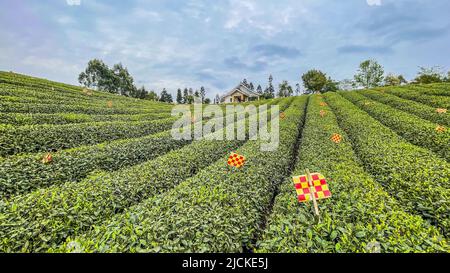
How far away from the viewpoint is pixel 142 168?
901 centimetres

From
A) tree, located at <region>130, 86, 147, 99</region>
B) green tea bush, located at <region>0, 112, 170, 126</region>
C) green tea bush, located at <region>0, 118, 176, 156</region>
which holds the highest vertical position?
tree, located at <region>130, 86, 147, 99</region>

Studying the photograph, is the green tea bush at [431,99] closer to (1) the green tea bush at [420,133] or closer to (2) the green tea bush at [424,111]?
(2) the green tea bush at [424,111]

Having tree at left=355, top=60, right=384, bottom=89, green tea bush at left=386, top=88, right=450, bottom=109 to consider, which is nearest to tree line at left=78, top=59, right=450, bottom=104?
tree at left=355, top=60, right=384, bottom=89

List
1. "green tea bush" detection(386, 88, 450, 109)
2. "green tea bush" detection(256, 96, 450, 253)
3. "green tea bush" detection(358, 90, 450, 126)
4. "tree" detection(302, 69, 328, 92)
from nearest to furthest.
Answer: "green tea bush" detection(256, 96, 450, 253)
"green tea bush" detection(358, 90, 450, 126)
"green tea bush" detection(386, 88, 450, 109)
"tree" detection(302, 69, 328, 92)

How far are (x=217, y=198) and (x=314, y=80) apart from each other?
76.9 meters

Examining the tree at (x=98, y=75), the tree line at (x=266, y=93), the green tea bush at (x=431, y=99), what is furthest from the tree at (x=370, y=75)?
the tree at (x=98, y=75)

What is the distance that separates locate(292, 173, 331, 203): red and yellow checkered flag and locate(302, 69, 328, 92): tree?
75.5m

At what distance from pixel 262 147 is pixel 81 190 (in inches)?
318

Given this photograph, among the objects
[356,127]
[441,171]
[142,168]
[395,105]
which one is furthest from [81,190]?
[395,105]

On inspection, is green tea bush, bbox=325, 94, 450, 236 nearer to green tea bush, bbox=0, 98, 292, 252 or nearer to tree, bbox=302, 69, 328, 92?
green tea bush, bbox=0, 98, 292, 252

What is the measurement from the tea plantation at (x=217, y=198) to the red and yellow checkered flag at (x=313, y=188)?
16.8 inches

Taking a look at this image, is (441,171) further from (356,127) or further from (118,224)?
(118,224)

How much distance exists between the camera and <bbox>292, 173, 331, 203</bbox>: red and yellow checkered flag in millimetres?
5207

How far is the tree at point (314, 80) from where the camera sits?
73.1m
